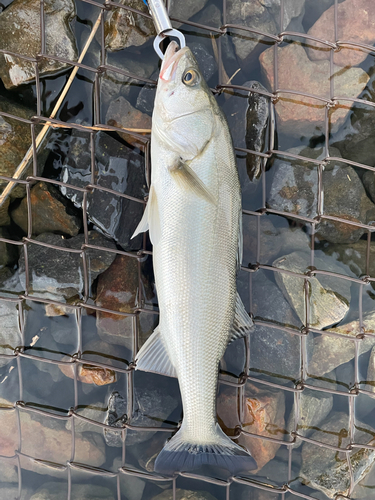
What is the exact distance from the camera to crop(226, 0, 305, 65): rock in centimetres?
247

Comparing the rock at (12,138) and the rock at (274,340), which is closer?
the rock at (12,138)

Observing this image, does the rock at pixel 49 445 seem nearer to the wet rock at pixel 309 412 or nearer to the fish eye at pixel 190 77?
the wet rock at pixel 309 412

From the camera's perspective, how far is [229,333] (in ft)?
6.77

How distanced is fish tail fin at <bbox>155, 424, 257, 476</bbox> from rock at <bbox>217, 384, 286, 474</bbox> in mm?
277

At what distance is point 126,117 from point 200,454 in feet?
6.76

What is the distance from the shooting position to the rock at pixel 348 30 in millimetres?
2482

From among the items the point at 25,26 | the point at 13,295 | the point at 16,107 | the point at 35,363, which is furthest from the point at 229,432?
the point at 25,26

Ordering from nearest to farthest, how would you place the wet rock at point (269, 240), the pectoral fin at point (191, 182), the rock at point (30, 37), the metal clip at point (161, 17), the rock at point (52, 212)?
the pectoral fin at point (191, 182) → the metal clip at point (161, 17) → the rock at point (30, 37) → the rock at point (52, 212) → the wet rock at point (269, 240)

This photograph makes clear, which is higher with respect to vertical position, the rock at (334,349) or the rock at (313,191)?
the rock at (313,191)

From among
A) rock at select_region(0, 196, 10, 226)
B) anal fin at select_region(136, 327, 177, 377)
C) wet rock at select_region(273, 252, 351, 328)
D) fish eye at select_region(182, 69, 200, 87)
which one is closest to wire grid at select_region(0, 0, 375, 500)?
wet rock at select_region(273, 252, 351, 328)

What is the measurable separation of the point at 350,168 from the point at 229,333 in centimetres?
140

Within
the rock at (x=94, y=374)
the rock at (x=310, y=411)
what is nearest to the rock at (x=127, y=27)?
the rock at (x=94, y=374)

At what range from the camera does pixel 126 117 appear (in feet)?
7.78

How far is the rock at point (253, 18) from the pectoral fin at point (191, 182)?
1.10 meters
